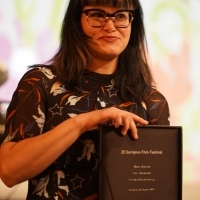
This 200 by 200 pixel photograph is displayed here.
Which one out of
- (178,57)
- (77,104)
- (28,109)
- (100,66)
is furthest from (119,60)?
(178,57)

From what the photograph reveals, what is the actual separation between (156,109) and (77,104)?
0.71 feet

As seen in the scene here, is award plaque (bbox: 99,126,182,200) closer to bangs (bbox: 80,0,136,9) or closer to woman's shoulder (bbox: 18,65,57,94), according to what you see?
woman's shoulder (bbox: 18,65,57,94)

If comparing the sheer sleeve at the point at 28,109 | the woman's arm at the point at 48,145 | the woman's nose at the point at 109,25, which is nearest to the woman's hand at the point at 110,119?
the woman's arm at the point at 48,145

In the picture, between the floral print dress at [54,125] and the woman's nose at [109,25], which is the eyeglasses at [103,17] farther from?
the floral print dress at [54,125]

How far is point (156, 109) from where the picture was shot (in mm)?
1093

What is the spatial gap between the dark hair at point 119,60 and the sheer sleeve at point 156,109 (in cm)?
2

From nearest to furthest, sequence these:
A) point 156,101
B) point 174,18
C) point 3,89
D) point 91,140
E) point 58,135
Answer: point 58,135
point 91,140
point 156,101
point 3,89
point 174,18

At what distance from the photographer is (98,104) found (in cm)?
101

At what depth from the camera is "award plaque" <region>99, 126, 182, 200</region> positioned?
90 cm

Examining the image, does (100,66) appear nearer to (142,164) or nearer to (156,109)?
(156,109)

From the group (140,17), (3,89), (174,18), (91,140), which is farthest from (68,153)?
(174,18)

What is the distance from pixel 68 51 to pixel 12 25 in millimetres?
525

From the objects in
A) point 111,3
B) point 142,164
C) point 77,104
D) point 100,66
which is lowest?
point 142,164

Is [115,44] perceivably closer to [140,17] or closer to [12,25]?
[140,17]
